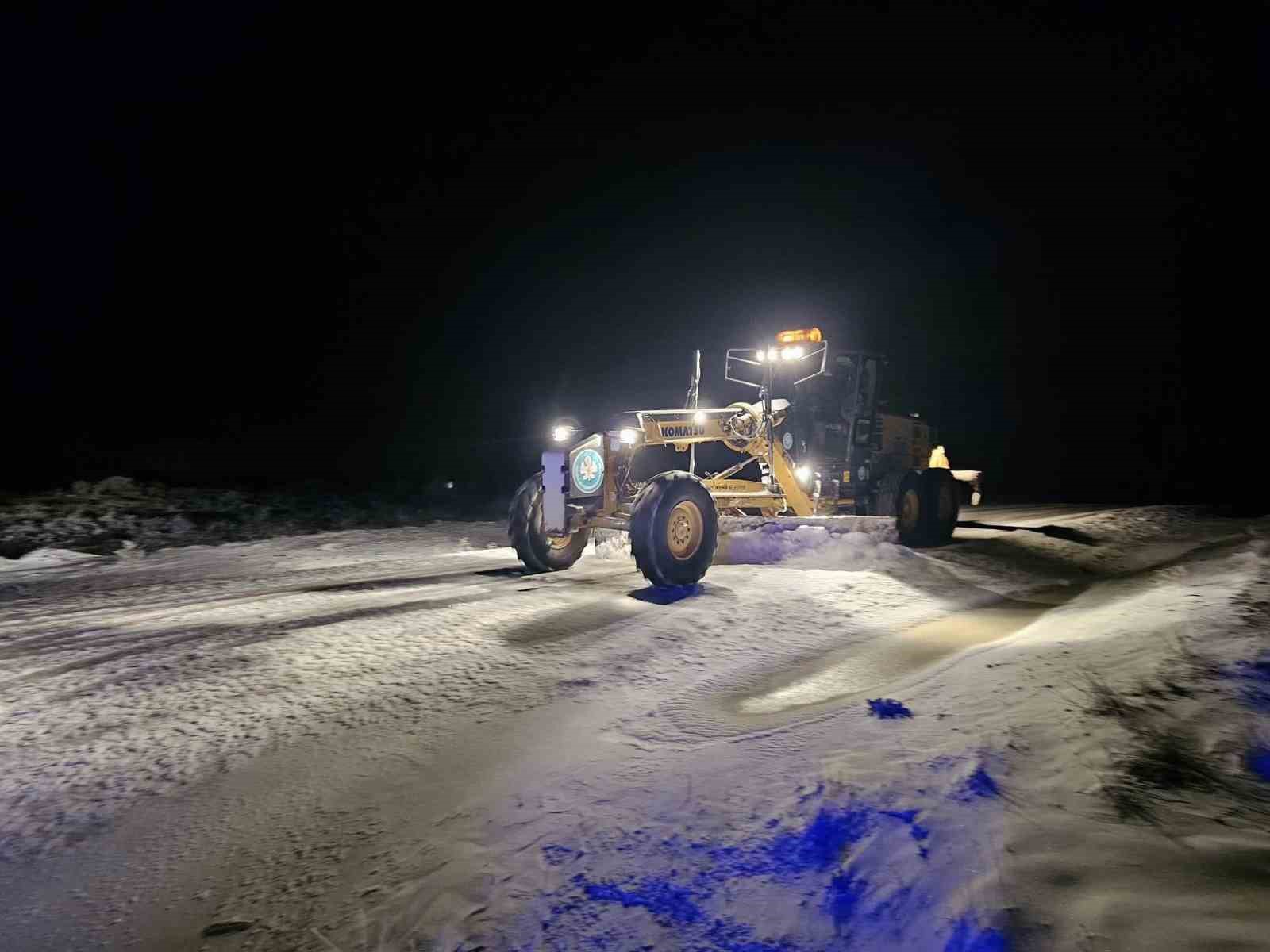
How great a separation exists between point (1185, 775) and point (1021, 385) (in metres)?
57.4

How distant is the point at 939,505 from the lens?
12633 millimetres

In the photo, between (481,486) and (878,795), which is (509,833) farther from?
(481,486)

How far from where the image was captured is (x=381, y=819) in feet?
12.6

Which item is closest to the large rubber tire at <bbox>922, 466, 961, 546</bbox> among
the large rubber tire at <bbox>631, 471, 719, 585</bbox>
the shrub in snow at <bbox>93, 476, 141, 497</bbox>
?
the large rubber tire at <bbox>631, 471, 719, 585</bbox>

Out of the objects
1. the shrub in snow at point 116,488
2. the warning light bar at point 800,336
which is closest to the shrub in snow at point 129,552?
the shrub in snow at point 116,488

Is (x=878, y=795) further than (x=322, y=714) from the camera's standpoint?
No

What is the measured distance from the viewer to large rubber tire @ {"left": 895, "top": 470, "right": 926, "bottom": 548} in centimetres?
1254

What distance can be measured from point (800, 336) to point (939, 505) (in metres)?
3.51

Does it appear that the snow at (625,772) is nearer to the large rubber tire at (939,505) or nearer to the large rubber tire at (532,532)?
the large rubber tire at (532,532)

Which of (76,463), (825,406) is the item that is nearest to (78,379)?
(76,463)

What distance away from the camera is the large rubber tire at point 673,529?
8.45 meters

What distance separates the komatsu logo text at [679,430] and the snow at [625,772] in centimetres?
279

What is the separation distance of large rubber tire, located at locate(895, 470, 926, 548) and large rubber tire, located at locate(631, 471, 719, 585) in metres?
4.74

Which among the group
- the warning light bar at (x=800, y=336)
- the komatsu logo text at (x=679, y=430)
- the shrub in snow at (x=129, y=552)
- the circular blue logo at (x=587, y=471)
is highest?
the warning light bar at (x=800, y=336)
